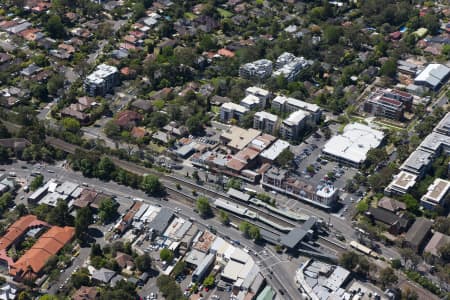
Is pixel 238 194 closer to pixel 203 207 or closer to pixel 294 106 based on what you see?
pixel 203 207

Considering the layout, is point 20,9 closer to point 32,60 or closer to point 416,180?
point 32,60

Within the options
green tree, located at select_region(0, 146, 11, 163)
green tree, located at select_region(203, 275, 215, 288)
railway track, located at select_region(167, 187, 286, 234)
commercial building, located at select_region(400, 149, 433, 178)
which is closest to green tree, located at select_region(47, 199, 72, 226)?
railway track, located at select_region(167, 187, 286, 234)

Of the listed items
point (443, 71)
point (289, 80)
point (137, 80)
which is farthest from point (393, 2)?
point (137, 80)

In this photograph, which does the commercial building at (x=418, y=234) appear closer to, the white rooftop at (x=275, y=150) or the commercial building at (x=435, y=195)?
the commercial building at (x=435, y=195)

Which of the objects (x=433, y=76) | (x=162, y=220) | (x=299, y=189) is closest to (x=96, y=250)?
(x=162, y=220)

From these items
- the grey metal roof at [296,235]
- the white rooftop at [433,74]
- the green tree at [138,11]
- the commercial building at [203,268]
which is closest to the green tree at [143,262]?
the commercial building at [203,268]

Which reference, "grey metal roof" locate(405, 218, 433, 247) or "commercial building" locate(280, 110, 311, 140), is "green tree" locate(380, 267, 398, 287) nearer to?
"grey metal roof" locate(405, 218, 433, 247)
